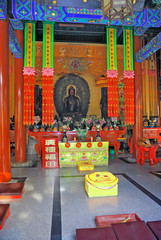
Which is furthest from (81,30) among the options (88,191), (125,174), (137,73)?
(88,191)

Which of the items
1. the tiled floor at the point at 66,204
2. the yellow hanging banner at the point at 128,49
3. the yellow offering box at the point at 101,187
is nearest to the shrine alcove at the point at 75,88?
the yellow hanging banner at the point at 128,49

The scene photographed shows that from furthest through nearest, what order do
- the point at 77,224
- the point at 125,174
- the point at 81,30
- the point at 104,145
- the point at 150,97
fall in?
the point at 150,97 → the point at 81,30 → the point at 104,145 → the point at 125,174 → the point at 77,224

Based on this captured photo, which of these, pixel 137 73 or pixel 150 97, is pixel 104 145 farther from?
pixel 150 97

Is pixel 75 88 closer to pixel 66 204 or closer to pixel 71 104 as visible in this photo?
pixel 71 104

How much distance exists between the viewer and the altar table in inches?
191

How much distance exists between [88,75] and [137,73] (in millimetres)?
4176

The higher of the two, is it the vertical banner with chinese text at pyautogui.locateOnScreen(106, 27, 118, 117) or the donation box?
the vertical banner with chinese text at pyautogui.locateOnScreen(106, 27, 118, 117)

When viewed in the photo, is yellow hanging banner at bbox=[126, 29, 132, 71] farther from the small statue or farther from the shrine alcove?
the small statue

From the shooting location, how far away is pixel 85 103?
30.6 ft

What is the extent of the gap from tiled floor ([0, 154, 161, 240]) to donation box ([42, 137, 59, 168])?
1.84 ft

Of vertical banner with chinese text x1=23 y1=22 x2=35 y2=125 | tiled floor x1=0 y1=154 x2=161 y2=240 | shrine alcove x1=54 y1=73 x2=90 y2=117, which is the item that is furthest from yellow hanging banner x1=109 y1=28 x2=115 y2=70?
shrine alcove x1=54 y1=73 x2=90 y2=117

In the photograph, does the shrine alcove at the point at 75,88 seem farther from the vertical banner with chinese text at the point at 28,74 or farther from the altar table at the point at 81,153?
the altar table at the point at 81,153

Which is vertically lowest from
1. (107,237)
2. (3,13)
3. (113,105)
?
(107,237)

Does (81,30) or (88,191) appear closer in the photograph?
(88,191)
